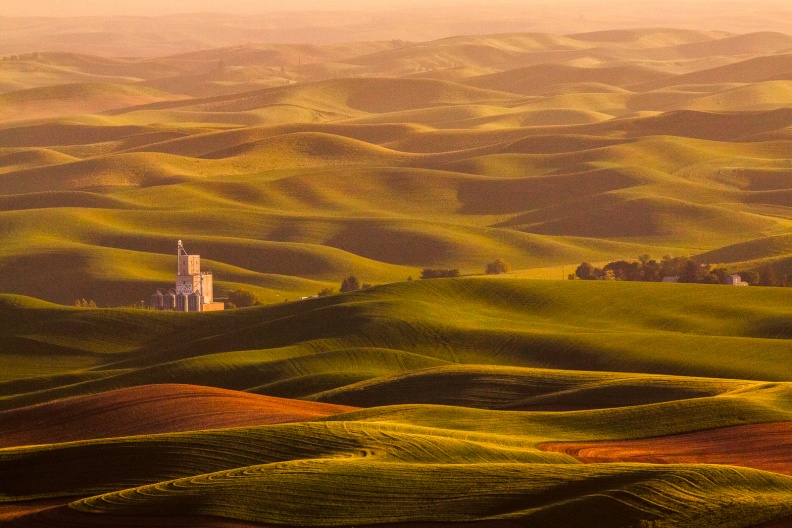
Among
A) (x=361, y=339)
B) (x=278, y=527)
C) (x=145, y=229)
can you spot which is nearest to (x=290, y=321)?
(x=361, y=339)

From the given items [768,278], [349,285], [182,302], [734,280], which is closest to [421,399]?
[734,280]

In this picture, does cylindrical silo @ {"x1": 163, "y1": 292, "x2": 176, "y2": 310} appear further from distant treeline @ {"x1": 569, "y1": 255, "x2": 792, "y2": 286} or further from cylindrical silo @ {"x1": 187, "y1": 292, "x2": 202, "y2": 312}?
distant treeline @ {"x1": 569, "y1": 255, "x2": 792, "y2": 286}

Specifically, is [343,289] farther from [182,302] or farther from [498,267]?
[498,267]

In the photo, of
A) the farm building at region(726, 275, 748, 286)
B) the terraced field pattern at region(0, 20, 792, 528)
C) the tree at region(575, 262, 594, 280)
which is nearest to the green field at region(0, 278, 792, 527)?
the terraced field pattern at region(0, 20, 792, 528)

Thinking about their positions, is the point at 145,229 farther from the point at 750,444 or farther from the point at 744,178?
the point at 750,444

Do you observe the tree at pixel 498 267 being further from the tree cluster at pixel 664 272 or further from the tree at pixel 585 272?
the tree cluster at pixel 664 272

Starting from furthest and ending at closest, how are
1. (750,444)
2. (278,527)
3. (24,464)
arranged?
(750,444), (24,464), (278,527)

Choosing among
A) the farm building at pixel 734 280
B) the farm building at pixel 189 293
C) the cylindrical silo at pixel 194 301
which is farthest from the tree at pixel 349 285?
the farm building at pixel 734 280
